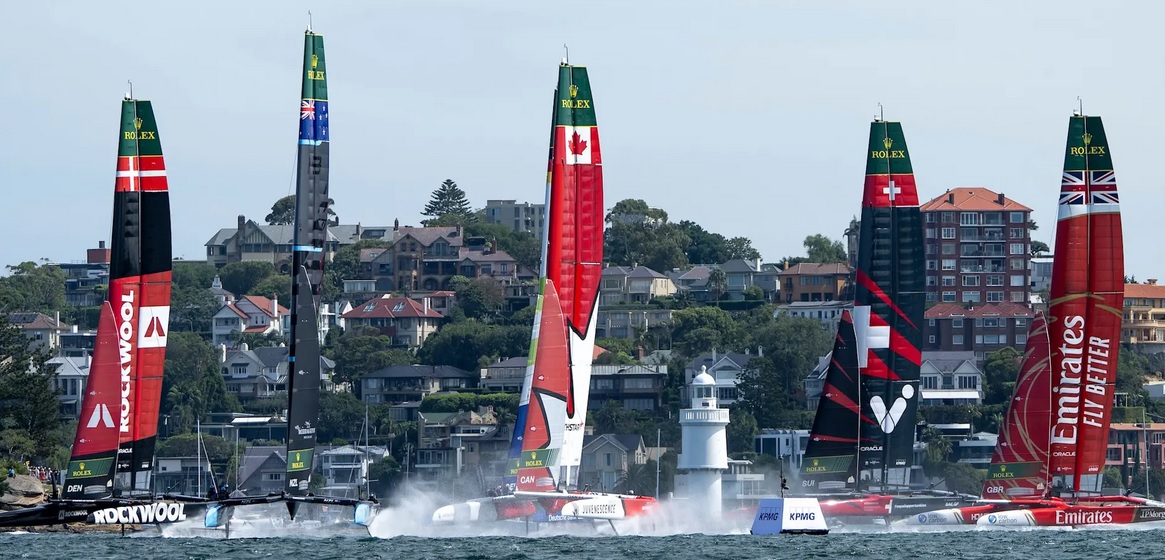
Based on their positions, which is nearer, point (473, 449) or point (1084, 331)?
point (1084, 331)

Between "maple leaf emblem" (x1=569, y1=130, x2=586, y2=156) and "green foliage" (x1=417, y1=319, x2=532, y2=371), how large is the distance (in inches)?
3024

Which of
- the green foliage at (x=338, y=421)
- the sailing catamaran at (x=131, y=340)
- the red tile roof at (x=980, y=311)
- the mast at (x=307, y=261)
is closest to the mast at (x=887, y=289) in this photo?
the mast at (x=307, y=261)

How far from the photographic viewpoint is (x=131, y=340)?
148 ft

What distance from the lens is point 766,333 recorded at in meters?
121

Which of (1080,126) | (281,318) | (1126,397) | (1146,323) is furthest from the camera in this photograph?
(281,318)

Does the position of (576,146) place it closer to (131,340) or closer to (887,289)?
(887,289)

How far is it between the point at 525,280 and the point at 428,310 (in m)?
10.6

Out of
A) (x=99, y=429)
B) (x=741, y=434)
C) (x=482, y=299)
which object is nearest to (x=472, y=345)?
(x=482, y=299)

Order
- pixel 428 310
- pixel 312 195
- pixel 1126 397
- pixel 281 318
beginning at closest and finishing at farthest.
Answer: pixel 312 195, pixel 1126 397, pixel 428 310, pixel 281 318

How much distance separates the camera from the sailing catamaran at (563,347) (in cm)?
4631

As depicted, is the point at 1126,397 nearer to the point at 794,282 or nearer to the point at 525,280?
the point at 794,282

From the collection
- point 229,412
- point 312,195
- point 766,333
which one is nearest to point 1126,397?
point 766,333

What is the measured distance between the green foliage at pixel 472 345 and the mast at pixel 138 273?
8134cm

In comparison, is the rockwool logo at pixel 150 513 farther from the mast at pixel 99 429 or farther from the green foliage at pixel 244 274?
the green foliage at pixel 244 274
